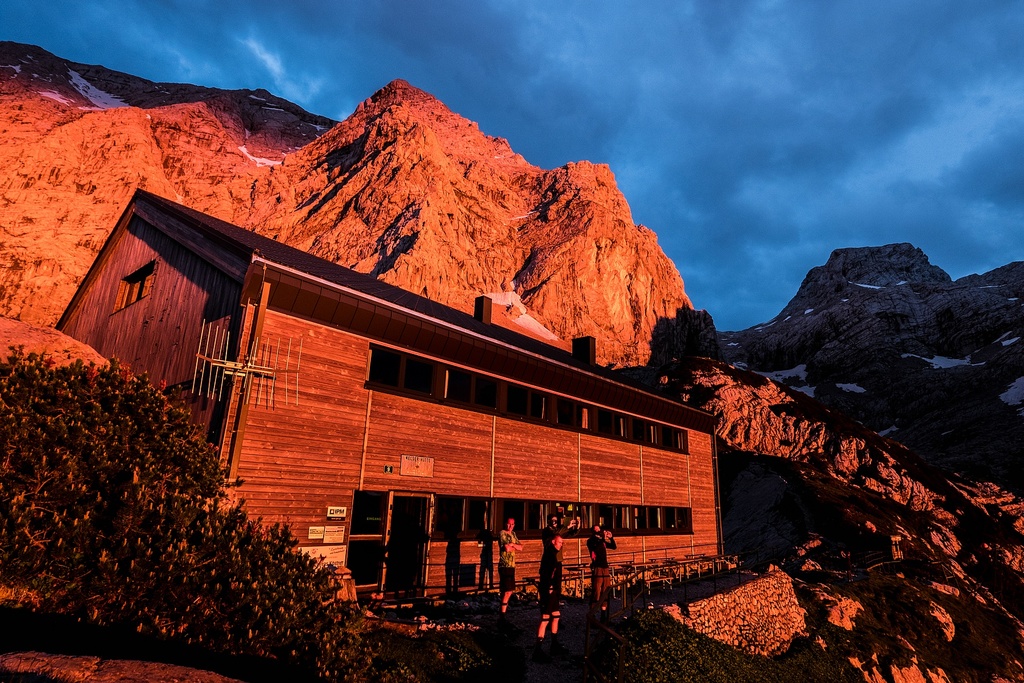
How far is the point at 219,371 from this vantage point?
43.1ft

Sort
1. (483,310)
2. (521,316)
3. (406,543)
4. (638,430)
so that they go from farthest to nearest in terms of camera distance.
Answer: (521,316), (483,310), (638,430), (406,543)

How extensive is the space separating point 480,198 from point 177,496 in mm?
113023

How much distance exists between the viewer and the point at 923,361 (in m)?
126

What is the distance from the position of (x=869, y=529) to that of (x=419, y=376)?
3928 centimetres

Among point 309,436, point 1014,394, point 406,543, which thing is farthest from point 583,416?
point 1014,394

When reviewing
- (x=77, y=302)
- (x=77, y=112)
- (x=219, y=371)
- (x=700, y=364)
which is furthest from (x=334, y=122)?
(x=219, y=371)

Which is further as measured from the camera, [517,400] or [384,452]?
[517,400]

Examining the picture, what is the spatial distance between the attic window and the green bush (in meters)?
9.75

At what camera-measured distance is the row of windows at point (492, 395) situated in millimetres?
15805

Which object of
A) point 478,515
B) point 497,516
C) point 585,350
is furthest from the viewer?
point 585,350

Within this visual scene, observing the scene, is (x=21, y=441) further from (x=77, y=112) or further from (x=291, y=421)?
(x=77, y=112)

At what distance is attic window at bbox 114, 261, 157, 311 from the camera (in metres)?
17.6

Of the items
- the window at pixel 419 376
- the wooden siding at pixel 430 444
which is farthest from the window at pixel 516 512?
the window at pixel 419 376

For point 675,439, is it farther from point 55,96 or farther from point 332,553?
point 55,96
